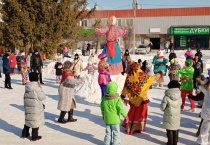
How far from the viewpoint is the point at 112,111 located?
607cm

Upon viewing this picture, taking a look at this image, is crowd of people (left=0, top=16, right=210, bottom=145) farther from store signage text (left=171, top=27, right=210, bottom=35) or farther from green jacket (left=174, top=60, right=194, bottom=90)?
store signage text (left=171, top=27, right=210, bottom=35)

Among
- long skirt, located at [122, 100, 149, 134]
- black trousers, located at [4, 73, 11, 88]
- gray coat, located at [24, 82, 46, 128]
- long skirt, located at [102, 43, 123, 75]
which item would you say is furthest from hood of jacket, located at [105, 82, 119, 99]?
black trousers, located at [4, 73, 11, 88]

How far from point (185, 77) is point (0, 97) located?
7.02 m

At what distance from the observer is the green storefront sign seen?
47.4 metres

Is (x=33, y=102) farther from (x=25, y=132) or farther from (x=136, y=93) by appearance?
(x=136, y=93)

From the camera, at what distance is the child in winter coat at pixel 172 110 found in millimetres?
6312

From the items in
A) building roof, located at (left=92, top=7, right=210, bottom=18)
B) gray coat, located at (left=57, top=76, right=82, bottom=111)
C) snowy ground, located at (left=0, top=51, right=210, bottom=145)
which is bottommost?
snowy ground, located at (left=0, top=51, right=210, bottom=145)

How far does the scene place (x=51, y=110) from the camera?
32.4 feet

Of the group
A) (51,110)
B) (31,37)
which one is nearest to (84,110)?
(51,110)

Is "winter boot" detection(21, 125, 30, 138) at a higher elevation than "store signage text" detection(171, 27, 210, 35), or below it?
below

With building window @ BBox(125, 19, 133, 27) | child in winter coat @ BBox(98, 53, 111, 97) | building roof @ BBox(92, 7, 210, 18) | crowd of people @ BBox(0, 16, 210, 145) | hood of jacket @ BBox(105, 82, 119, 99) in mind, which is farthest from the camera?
building roof @ BBox(92, 7, 210, 18)

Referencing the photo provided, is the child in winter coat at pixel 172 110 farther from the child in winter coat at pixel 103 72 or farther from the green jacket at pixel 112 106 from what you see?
the child in winter coat at pixel 103 72

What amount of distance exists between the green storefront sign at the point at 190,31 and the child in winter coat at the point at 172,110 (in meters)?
43.3

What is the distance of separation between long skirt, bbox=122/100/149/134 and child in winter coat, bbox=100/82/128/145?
1156mm
